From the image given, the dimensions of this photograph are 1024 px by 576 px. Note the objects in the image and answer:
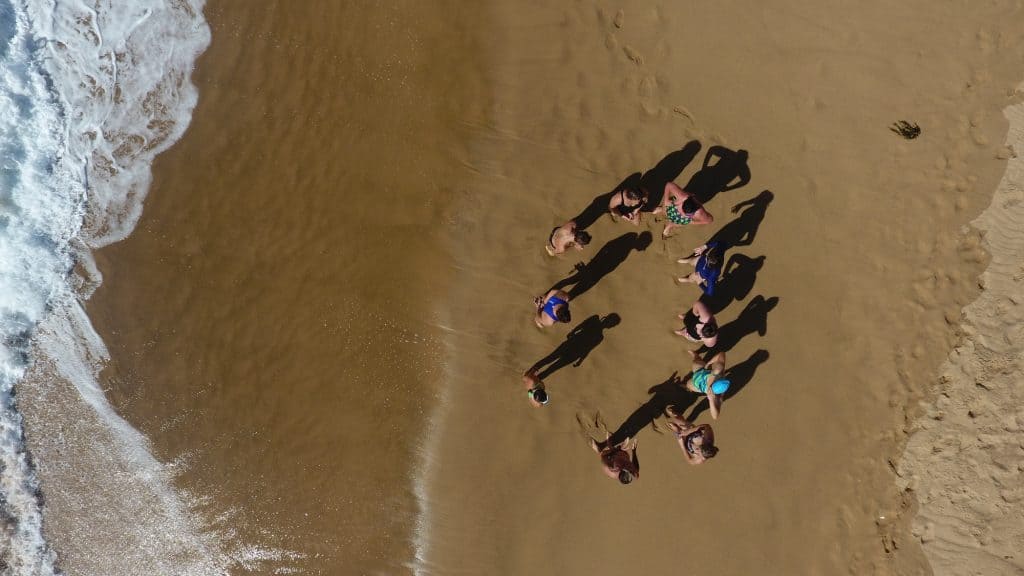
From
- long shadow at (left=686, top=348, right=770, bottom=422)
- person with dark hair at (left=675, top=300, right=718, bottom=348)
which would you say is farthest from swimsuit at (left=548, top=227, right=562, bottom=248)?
long shadow at (left=686, top=348, right=770, bottom=422)

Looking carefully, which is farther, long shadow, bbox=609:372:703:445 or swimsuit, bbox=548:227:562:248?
long shadow, bbox=609:372:703:445

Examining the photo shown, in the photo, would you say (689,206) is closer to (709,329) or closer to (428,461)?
(709,329)

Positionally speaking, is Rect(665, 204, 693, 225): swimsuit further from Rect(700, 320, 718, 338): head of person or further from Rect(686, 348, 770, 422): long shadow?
Rect(686, 348, 770, 422): long shadow

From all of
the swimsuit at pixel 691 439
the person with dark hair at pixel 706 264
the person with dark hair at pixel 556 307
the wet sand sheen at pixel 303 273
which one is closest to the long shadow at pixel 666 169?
the person with dark hair at pixel 706 264

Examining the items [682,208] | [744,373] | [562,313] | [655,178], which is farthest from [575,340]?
[655,178]

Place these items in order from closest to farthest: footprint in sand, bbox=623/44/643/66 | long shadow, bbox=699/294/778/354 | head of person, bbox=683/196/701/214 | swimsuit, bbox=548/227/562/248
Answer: head of person, bbox=683/196/701/214 → swimsuit, bbox=548/227/562/248 → footprint in sand, bbox=623/44/643/66 → long shadow, bbox=699/294/778/354

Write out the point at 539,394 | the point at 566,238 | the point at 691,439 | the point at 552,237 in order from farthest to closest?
the point at 552,237 → the point at 691,439 → the point at 539,394 → the point at 566,238

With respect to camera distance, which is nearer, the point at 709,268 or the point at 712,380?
the point at 709,268
